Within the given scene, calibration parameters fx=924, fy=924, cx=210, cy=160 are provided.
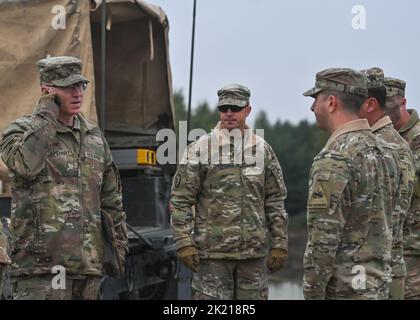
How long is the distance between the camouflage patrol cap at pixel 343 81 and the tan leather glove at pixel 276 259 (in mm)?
1798

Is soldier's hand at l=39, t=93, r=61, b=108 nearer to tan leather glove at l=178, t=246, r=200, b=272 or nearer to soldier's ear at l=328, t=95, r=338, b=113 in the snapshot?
tan leather glove at l=178, t=246, r=200, b=272

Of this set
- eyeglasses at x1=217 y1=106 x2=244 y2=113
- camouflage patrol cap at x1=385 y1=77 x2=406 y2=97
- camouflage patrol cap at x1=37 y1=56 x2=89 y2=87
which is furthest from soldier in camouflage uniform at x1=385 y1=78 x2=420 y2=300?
camouflage patrol cap at x1=37 y1=56 x2=89 y2=87

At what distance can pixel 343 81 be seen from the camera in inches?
175

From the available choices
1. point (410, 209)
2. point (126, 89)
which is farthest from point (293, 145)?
point (410, 209)

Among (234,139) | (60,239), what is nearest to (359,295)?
(60,239)

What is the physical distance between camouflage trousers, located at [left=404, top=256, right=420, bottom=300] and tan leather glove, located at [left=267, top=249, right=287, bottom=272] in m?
0.90

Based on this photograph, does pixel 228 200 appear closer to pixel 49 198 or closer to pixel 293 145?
pixel 49 198

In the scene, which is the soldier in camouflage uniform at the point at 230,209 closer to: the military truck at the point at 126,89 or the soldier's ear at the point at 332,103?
the military truck at the point at 126,89

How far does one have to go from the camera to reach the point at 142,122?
315 inches

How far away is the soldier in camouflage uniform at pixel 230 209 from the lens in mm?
5898

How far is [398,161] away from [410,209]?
1819 mm

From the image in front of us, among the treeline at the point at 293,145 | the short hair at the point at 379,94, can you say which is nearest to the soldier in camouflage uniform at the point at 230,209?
the short hair at the point at 379,94

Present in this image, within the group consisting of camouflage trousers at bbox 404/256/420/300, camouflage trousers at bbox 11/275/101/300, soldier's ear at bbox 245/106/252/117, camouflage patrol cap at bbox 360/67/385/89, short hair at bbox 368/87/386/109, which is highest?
camouflage patrol cap at bbox 360/67/385/89

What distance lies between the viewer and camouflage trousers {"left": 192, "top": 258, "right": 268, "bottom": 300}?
5.88 metres
